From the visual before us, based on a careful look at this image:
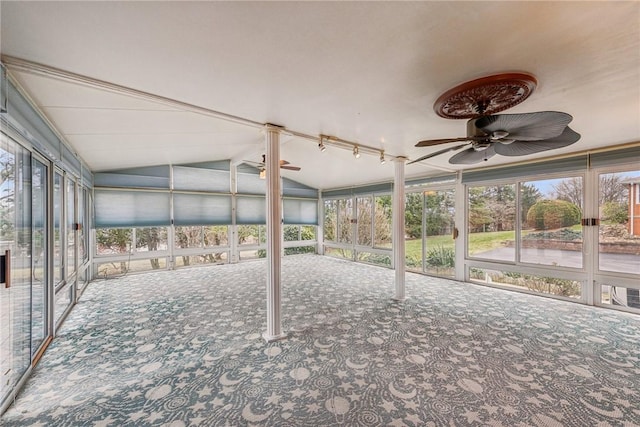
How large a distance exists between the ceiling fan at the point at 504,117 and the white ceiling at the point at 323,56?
0.10 metres

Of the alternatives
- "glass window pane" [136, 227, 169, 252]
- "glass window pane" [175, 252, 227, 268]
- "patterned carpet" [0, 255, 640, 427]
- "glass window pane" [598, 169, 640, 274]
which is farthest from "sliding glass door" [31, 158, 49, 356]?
"glass window pane" [598, 169, 640, 274]

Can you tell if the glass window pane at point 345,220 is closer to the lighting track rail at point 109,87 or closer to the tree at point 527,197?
the tree at point 527,197

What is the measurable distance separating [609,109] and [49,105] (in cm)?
561

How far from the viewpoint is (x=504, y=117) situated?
5.81 feet

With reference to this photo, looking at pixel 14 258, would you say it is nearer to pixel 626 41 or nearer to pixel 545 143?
pixel 626 41

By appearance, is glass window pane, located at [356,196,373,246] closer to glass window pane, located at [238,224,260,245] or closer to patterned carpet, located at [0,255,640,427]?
glass window pane, located at [238,224,260,245]

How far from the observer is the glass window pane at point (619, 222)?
368cm

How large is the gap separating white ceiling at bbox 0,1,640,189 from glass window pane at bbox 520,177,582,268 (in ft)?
5.47

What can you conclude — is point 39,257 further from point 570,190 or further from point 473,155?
point 570,190

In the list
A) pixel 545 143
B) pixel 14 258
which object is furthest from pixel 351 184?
pixel 14 258

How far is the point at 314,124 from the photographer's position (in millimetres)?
2975

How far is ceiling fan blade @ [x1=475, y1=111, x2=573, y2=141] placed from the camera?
1.69 metres

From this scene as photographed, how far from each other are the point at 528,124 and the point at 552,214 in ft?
12.5

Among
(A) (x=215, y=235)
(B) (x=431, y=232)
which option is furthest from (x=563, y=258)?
(A) (x=215, y=235)
